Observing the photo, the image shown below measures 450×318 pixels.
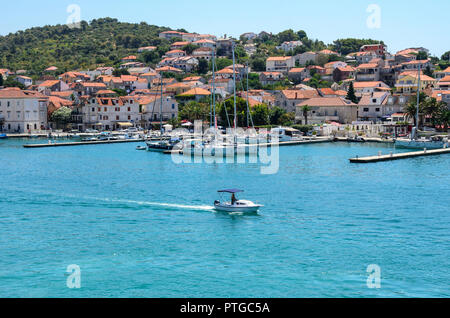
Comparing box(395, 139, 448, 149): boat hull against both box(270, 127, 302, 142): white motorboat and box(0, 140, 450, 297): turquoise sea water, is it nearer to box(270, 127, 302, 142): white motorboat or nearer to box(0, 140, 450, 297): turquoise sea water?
box(270, 127, 302, 142): white motorboat

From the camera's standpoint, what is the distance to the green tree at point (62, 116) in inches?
4341

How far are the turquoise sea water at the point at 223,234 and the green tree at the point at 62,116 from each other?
63.0 metres

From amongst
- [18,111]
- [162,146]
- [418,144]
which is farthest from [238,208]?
[18,111]

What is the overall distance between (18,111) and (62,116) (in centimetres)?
874

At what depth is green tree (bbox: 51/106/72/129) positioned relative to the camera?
11025cm

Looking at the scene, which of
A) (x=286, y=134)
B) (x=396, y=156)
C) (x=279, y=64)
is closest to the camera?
(x=396, y=156)

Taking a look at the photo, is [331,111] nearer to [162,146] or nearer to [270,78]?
[162,146]

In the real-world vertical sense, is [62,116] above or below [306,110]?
below

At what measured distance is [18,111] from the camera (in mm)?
106938

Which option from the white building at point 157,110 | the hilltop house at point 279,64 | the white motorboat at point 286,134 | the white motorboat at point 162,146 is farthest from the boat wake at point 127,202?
the hilltop house at point 279,64

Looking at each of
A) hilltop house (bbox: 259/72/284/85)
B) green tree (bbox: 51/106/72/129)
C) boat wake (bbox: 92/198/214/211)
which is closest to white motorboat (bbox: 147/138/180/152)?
boat wake (bbox: 92/198/214/211)
